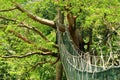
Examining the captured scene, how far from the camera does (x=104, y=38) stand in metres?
7.35

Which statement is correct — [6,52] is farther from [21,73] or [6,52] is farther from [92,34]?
[92,34]

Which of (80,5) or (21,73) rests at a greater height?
(80,5)

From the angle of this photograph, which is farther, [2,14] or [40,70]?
[40,70]

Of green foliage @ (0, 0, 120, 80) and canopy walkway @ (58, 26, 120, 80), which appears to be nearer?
canopy walkway @ (58, 26, 120, 80)

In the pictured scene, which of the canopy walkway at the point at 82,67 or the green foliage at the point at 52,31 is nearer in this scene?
the canopy walkway at the point at 82,67

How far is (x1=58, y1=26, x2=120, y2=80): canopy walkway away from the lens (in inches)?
171

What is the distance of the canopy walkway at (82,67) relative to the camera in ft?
14.2

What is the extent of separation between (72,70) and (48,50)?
1.66 metres

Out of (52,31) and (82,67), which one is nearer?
(82,67)

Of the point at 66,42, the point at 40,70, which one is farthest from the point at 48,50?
the point at 40,70

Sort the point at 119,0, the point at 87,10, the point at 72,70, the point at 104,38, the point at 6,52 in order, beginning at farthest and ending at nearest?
1. the point at 6,52
2. the point at 104,38
3. the point at 119,0
4. the point at 87,10
5. the point at 72,70

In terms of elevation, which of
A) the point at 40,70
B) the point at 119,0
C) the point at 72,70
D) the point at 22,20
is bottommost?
the point at 40,70

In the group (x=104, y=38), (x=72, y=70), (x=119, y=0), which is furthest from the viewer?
(x=104, y=38)

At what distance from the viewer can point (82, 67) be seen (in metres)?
5.55
